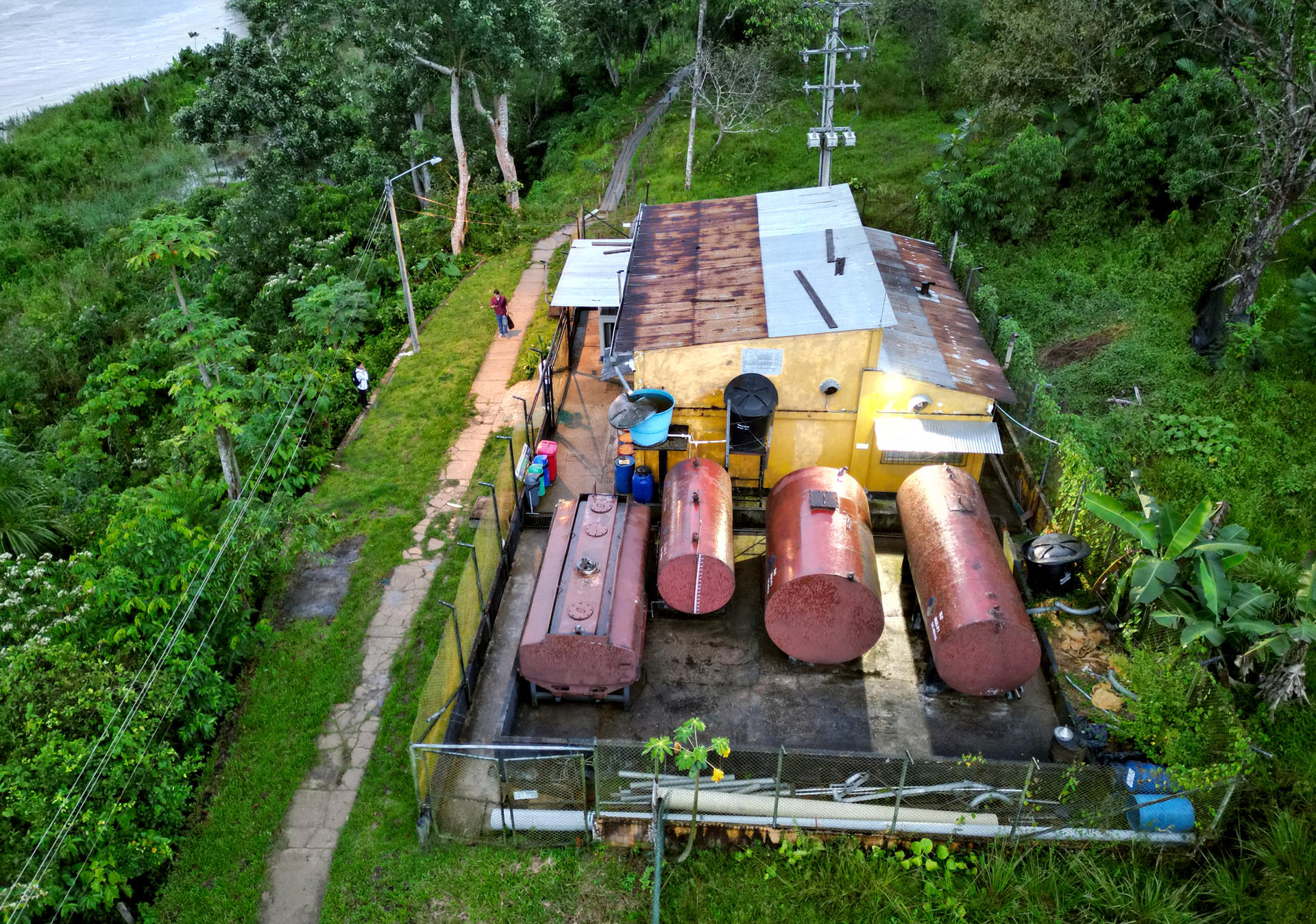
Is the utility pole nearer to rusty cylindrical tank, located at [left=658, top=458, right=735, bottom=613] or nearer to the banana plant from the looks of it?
rusty cylindrical tank, located at [left=658, top=458, right=735, bottom=613]

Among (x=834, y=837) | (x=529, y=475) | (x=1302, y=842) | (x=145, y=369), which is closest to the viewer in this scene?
(x=1302, y=842)

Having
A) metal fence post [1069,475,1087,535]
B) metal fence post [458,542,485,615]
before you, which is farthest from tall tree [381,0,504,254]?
metal fence post [1069,475,1087,535]

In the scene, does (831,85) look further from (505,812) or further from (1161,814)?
(505,812)

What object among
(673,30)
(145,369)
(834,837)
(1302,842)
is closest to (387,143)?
(145,369)

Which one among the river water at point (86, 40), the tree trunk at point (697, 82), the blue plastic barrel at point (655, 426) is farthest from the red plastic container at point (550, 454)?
the river water at point (86, 40)

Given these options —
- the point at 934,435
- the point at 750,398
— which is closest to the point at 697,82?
the point at 750,398

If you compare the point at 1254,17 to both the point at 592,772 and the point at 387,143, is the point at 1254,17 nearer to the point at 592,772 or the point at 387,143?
the point at 592,772

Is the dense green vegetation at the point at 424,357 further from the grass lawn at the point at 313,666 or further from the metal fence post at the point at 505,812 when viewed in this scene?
the metal fence post at the point at 505,812
